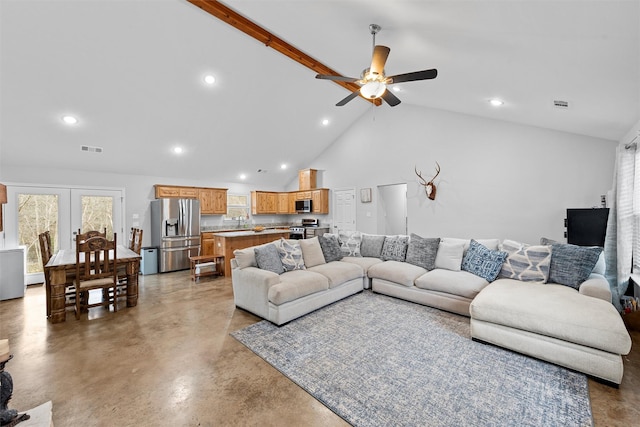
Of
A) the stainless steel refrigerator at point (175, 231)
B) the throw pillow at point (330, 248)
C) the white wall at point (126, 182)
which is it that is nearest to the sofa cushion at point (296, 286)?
the throw pillow at point (330, 248)

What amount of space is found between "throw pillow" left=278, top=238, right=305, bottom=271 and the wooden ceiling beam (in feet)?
8.08

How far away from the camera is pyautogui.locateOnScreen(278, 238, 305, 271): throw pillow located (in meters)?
3.91

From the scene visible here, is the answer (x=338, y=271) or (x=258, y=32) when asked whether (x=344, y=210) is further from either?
(x=258, y=32)

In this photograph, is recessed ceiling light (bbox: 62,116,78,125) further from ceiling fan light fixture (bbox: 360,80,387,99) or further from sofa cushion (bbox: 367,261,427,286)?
sofa cushion (bbox: 367,261,427,286)

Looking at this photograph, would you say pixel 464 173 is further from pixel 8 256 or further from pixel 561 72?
pixel 8 256

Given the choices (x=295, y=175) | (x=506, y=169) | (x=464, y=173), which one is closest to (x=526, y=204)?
(x=506, y=169)

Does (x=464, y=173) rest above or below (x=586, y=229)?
above

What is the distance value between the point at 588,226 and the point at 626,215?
599 millimetres

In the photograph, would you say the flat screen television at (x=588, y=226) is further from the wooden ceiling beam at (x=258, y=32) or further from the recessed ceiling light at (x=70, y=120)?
the recessed ceiling light at (x=70, y=120)

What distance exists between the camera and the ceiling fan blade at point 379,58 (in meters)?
2.71

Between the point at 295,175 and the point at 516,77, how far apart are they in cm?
702

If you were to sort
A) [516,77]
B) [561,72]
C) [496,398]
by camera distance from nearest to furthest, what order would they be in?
[496,398], [561,72], [516,77]

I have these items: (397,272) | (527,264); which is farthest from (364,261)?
(527,264)

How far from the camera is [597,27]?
1.76m
